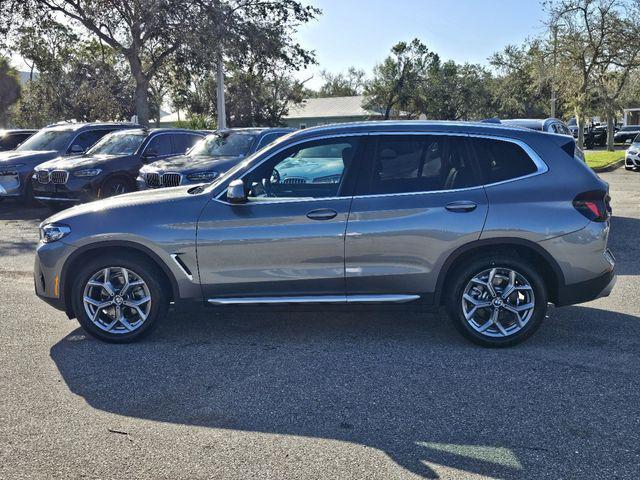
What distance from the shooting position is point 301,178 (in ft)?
17.5

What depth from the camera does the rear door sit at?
16.0ft

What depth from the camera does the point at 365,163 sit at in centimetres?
507

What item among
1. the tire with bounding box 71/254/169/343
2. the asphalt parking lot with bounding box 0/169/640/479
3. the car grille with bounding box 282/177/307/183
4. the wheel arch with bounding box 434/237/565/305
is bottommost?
the asphalt parking lot with bounding box 0/169/640/479

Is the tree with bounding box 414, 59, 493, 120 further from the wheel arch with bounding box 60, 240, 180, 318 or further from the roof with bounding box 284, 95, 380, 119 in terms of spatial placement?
the wheel arch with bounding box 60, 240, 180, 318

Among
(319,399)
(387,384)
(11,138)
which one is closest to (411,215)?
(387,384)

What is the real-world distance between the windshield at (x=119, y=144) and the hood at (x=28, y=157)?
125cm

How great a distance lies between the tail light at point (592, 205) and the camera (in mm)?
4867

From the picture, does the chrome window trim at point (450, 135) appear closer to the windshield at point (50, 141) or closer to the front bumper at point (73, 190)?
the front bumper at point (73, 190)

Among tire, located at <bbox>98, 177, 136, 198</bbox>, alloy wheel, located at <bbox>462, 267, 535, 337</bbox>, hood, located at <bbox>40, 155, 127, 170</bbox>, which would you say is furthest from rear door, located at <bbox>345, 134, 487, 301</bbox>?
hood, located at <bbox>40, 155, 127, 170</bbox>

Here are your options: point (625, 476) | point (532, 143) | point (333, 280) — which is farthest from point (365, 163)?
point (625, 476)

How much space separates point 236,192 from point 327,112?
5641cm

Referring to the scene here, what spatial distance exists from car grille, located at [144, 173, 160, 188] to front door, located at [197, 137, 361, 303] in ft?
18.0

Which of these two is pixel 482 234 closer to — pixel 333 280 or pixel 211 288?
pixel 333 280

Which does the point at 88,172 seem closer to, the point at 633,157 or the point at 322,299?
the point at 322,299
